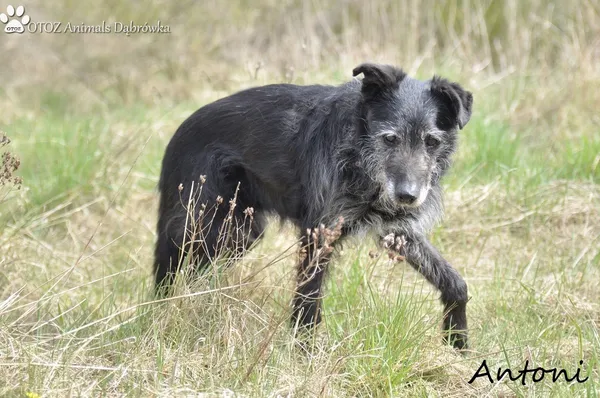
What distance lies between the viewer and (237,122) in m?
5.06

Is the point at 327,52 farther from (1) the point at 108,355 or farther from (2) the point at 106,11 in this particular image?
(1) the point at 108,355

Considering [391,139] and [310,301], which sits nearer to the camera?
[310,301]

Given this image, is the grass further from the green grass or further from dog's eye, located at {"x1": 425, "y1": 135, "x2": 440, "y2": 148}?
dog's eye, located at {"x1": 425, "y1": 135, "x2": 440, "y2": 148}

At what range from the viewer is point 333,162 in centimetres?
475

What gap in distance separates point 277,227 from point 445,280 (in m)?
1.47

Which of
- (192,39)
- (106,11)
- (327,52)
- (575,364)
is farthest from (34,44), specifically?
(575,364)

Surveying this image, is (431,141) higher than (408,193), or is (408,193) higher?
(431,141)

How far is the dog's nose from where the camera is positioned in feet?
14.4

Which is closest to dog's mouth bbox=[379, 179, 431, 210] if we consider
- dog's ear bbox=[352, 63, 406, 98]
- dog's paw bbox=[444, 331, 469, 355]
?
dog's ear bbox=[352, 63, 406, 98]

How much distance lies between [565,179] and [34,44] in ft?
25.2

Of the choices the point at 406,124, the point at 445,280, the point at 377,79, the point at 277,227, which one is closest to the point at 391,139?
the point at 406,124

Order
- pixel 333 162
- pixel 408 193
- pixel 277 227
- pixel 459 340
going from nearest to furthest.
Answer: pixel 408 193
pixel 459 340
pixel 333 162
pixel 277 227

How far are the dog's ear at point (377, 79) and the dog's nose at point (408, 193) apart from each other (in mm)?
646

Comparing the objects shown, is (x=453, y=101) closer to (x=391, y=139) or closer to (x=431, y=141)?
(x=431, y=141)
